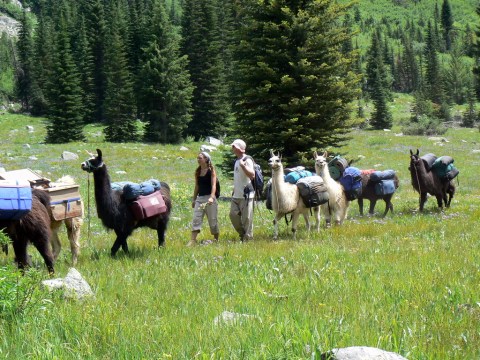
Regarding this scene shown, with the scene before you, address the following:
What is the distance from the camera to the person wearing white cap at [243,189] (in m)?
10.9

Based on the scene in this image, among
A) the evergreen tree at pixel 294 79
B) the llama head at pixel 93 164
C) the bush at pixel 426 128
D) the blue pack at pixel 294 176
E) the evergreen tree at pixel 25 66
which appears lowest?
the bush at pixel 426 128

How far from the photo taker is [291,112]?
19094 millimetres

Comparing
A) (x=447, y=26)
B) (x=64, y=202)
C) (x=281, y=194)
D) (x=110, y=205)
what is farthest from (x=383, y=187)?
(x=447, y=26)

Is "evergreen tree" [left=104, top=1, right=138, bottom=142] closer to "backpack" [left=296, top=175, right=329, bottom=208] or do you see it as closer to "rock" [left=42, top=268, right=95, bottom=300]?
"backpack" [left=296, top=175, right=329, bottom=208]

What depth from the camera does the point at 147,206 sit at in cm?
952

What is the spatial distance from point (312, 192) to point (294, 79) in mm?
9050

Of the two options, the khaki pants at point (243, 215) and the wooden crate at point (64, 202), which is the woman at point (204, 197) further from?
the wooden crate at point (64, 202)

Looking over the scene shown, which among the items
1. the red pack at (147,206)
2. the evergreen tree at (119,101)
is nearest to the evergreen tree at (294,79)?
the red pack at (147,206)

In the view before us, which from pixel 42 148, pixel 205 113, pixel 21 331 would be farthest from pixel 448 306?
pixel 205 113

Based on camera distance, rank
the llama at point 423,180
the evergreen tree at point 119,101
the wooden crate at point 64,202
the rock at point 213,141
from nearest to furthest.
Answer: the wooden crate at point 64,202
the llama at point 423,180
the rock at point 213,141
the evergreen tree at point 119,101

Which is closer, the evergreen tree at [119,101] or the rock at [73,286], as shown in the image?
the rock at [73,286]

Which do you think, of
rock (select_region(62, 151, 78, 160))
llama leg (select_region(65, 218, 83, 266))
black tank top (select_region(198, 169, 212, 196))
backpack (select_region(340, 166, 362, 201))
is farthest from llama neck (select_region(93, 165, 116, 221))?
rock (select_region(62, 151, 78, 160))

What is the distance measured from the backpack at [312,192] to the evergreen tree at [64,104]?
4697 cm

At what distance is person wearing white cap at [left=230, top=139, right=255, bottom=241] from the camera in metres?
10.9
